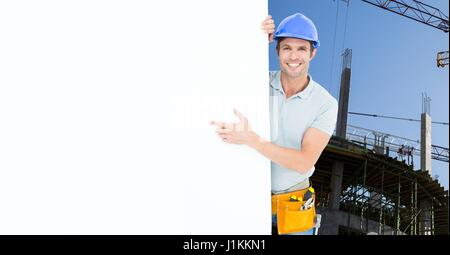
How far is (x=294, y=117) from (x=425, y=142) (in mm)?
13695

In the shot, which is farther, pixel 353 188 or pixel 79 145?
pixel 353 188

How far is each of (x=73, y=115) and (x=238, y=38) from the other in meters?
0.46

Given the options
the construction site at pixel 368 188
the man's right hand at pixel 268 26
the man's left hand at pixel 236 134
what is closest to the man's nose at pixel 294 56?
the man's right hand at pixel 268 26

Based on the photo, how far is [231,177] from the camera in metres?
1.18

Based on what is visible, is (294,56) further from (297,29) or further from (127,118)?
(127,118)

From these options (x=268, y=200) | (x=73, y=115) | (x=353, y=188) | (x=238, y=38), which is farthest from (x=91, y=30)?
(x=353, y=188)

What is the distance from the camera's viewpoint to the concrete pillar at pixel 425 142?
13.1 meters

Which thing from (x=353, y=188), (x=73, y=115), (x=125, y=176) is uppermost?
(x=73, y=115)

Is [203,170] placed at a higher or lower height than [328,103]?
lower

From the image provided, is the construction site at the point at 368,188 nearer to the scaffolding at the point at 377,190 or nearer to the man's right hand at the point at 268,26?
the scaffolding at the point at 377,190

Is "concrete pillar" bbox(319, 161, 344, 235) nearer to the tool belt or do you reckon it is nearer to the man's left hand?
the tool belt

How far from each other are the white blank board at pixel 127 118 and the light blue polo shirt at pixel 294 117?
0.53 ft

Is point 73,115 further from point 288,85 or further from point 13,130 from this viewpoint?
point 288,85

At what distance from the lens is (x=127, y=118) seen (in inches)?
46.4
